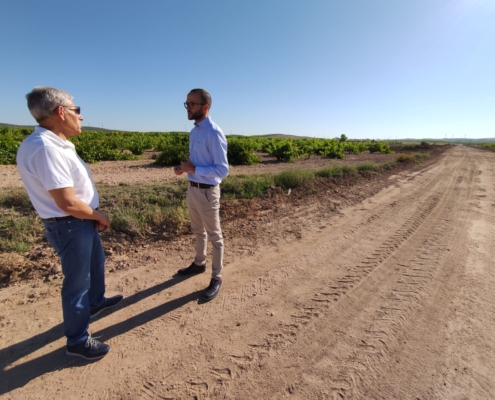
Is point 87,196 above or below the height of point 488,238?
above

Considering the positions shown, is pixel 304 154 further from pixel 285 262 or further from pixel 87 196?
pixel 87 196

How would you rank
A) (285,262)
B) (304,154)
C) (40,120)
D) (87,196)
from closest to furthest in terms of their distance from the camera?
(40,120) < (87,196) < (285,262) < (304,154)

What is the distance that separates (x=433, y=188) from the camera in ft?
28.8

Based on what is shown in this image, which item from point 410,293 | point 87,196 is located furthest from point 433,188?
point 87,196

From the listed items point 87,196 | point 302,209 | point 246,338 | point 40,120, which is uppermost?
point 40,120

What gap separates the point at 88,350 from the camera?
206 cm

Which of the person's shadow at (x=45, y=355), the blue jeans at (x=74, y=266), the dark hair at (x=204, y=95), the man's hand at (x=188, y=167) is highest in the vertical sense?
the dark hair at (x=204, y=95)

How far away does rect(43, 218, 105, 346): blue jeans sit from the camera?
1.95 metres

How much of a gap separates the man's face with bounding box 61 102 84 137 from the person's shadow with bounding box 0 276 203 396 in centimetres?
179

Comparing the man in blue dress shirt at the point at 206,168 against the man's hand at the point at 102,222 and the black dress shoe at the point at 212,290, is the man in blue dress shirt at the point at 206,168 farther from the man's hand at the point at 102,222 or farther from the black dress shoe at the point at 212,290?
the man's hand at the point at 102,222

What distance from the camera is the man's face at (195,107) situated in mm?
2650

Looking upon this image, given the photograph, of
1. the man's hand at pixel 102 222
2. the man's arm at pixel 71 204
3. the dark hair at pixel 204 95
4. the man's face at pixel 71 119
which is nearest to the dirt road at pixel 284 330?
the man's hand at pixel 102 222

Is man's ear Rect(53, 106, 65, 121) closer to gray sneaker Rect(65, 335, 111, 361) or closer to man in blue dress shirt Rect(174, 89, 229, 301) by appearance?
man in blue dress shirt Rect(174, 89, 229, 301)

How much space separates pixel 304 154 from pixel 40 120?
869 inches
